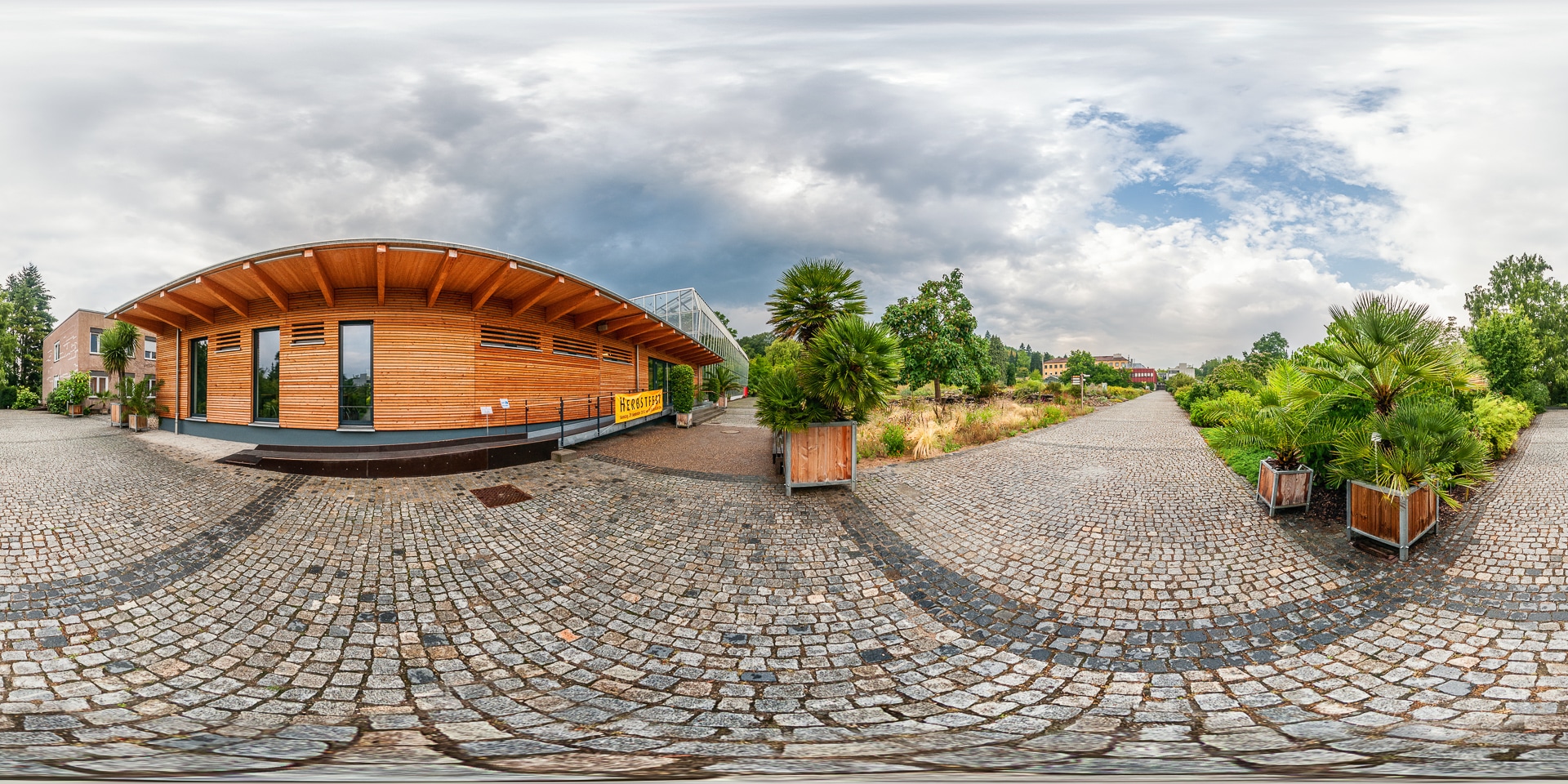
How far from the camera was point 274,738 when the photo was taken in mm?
2441

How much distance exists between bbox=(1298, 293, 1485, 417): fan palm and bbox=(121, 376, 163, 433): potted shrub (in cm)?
2327

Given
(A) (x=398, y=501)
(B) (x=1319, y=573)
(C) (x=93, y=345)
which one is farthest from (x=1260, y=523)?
(C) (x=93, y=345)

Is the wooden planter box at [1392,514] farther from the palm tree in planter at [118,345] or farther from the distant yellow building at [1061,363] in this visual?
the distant yellow building at [1061,363]

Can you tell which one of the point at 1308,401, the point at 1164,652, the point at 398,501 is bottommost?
the point at 1164,652

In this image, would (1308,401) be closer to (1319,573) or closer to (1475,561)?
(1475,561)

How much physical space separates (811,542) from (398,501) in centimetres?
491

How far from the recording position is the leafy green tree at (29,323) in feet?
113

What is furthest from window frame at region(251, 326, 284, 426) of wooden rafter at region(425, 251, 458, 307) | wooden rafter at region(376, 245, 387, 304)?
wooden rafter at region(425, 251, 458, 307)

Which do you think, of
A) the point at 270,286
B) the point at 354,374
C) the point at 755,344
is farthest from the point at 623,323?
the point at 755,344

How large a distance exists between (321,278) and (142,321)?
354 inches

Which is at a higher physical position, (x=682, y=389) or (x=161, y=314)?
(x=161, y=314)

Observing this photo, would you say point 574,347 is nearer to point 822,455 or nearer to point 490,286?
point 490,286

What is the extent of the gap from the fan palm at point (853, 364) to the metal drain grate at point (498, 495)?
12.9 ft

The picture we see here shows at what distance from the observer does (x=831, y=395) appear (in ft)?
23.2
